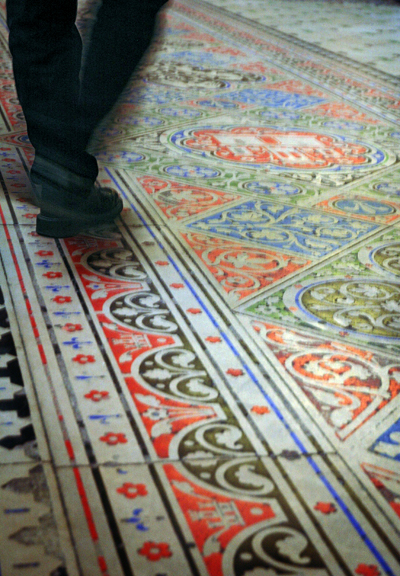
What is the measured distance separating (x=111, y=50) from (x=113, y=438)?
817 mm

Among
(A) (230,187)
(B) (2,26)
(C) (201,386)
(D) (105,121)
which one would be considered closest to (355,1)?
(B) (2,26)

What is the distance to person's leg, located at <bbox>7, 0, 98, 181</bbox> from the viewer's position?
3.98ft

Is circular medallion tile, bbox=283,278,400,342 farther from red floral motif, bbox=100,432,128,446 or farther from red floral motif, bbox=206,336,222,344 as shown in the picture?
red floral motif, bbox=100,432,128,446

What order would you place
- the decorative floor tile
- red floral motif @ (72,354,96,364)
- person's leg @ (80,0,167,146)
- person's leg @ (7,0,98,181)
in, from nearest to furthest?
red floral motif @ (72,354,96,364)
person's leg @ (7,0,98,181)
person's leg @ (80,0,167,146)
the decorative floor tile

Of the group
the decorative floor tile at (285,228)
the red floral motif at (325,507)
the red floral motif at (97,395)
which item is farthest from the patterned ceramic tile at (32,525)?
the decorative floor tile at (285,228)

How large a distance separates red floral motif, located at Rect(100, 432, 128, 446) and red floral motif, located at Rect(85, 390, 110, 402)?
0.07 m

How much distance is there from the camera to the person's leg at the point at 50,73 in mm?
1213

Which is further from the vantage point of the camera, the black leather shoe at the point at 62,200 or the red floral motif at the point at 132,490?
the black leather shoe at the point at 62,200

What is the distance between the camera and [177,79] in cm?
288

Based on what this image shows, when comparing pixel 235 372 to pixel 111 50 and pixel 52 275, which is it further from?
pixel 111 50

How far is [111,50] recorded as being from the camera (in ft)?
4.40

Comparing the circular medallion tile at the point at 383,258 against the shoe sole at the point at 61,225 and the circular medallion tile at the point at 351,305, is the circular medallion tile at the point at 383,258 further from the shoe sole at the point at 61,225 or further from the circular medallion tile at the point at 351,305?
the shoe sole at the point at 61,225

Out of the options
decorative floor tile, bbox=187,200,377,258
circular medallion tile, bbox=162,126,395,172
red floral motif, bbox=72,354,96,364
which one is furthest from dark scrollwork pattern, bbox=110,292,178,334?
circular medallion tile, bbox=162,126,395,172

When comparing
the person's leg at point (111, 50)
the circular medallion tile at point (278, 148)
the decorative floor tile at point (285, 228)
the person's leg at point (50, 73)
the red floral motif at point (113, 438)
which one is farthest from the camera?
the circular medallion tile at point (278, 148)
